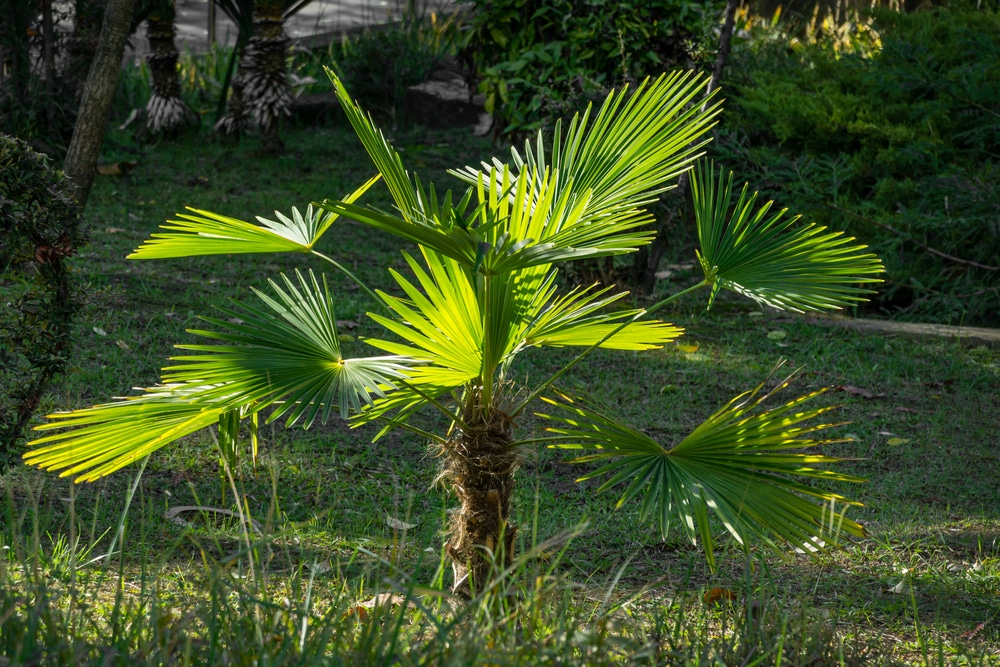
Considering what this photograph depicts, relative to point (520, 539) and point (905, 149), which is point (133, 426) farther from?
point (905, 149)

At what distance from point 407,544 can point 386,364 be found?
1.08 m

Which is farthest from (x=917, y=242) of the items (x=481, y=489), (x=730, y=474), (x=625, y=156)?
(x=481, y=489)

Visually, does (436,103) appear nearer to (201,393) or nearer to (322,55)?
(322,55)

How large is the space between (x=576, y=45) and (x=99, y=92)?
3.15 meters

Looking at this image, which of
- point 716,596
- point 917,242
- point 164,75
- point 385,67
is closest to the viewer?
point 716,596

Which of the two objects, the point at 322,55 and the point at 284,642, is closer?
the point at 284,642

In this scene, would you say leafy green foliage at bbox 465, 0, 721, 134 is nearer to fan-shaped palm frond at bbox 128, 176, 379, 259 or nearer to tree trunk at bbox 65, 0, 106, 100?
tree trunk at bbox 65, 0, 106, 100

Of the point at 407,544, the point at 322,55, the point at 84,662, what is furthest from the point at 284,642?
the point at 322,55

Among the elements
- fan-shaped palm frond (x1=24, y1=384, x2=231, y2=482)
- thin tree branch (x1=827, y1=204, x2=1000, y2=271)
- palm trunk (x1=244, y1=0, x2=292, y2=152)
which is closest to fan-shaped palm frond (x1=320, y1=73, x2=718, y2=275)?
fan-shaped palm frond (x1=24, y1=384, x2=231, y2=482)

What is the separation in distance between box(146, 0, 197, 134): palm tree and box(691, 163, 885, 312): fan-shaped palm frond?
284 inches

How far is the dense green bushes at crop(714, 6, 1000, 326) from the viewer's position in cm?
621

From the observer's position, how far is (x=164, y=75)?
902cm

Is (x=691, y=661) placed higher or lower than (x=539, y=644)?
lower

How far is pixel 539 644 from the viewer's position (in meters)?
1.89
